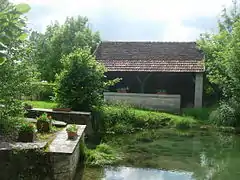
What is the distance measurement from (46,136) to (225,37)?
Answer: 13737 millimetres

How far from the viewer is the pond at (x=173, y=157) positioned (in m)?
7.72

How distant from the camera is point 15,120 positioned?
316 inches

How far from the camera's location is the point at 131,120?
1445cm

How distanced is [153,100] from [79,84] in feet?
21.3

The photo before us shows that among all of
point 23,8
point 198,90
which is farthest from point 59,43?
point 23,8

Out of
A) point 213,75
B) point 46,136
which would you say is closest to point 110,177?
point 46,136

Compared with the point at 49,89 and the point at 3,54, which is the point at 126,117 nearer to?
the point at 49,89

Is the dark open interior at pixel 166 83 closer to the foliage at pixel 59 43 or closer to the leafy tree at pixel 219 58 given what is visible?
the leafy tree at pixel 219 58

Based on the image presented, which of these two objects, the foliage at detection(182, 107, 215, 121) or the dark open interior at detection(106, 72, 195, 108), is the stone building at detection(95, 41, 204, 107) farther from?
the foliage at detection(182, 107, 215, 121)

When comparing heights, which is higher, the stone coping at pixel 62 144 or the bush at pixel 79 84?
the bush at pixel 79 84

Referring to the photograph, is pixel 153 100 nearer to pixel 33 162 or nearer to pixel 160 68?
pixel 160 68

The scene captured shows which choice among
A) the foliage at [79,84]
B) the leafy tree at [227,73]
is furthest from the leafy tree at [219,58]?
the foliage at [79,84]

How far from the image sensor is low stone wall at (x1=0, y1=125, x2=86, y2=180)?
585cm

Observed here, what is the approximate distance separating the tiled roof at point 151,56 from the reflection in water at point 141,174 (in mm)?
11539
